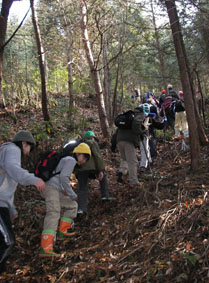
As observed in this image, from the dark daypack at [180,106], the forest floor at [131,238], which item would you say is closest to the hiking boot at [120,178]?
the forest floor at [131,238]

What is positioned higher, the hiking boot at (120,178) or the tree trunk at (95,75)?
the tree trunk at (95,75)

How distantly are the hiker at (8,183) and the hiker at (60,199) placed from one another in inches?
31.5

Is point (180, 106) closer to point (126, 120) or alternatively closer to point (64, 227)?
point (126, 120)

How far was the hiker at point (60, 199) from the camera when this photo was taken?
4.38m

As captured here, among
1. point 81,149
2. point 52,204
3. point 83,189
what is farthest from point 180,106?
point 52,204

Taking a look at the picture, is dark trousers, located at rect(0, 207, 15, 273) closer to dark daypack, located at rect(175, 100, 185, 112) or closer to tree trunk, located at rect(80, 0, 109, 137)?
tree trunk, located at rect(80, 0, 109, 137)

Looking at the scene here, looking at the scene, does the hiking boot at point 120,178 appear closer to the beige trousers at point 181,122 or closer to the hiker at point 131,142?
the hiker at point 131,142

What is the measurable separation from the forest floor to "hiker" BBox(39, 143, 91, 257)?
227 millimetres

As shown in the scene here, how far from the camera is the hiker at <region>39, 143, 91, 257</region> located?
4.38 m

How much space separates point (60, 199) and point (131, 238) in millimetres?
1501

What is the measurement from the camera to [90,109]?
18797 millimetres

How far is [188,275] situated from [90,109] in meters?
16.3

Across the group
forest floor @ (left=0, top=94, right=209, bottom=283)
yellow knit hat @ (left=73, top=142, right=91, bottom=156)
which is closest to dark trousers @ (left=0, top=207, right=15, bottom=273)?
forest floor @ (left=0, top=94, right=209, bottom=283)

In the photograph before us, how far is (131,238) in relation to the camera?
4.32 m
